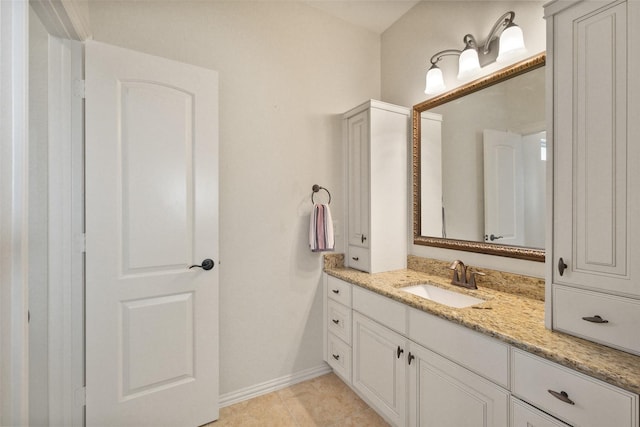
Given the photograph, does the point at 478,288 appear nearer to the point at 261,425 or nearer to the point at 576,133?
the point at 576,133

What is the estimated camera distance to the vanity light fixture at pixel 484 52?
4.95 ft

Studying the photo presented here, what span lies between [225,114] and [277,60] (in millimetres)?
576

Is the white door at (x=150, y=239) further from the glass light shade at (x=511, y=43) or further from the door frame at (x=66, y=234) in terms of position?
the glass light shade at (x=511, y=43)

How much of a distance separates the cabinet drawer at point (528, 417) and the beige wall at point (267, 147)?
1.42m

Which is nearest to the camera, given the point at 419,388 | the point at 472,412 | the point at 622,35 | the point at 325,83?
the point at 622,35

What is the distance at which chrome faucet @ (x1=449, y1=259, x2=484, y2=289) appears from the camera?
1.68 meters

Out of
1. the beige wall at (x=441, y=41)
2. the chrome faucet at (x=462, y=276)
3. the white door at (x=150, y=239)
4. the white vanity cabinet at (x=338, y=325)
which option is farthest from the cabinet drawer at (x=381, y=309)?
the white door at (x=150, y=239)

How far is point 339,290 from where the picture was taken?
208 cm

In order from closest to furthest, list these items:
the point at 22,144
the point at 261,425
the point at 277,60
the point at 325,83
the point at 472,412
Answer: the point at 22,144 < the point at 472,412 < the point at 261,425 < the point at 277,60 < the point at 325,83

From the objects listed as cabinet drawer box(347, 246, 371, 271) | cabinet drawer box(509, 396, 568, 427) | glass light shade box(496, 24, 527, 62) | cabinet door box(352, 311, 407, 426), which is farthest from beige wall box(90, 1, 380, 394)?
cabinet drawer box(509, 396, 568, 427)

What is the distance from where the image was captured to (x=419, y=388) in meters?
1.43

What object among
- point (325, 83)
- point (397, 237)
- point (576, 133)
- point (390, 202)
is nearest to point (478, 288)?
point (397, 237)

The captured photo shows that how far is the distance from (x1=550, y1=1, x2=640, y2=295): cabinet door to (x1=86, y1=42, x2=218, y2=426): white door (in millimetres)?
1665

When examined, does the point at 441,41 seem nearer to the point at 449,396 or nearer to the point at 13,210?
the point at 449,396
